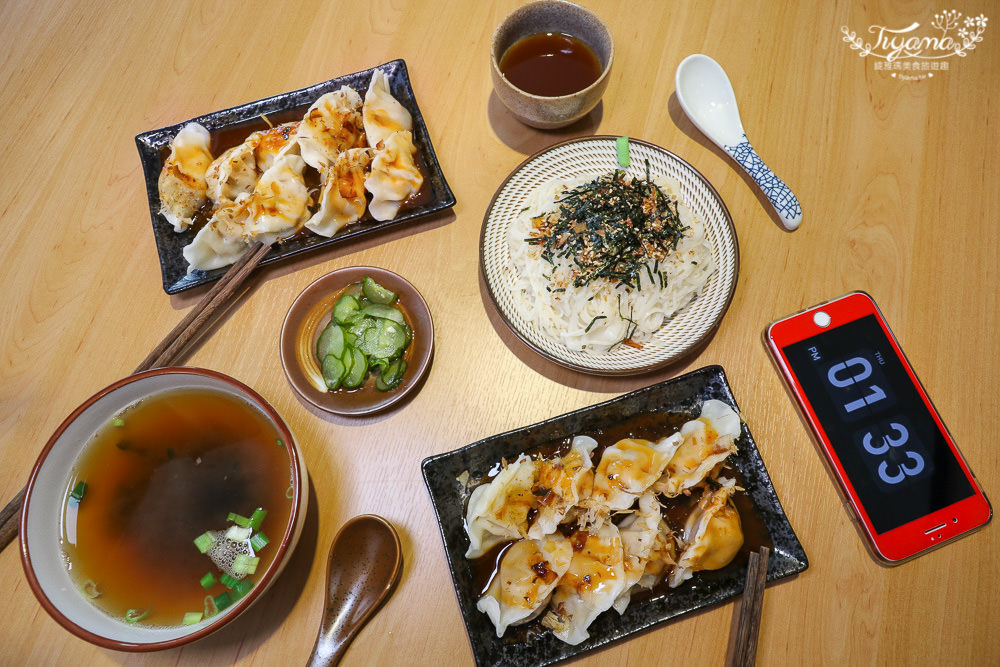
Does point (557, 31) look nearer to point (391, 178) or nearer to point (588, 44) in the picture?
point (588, 44)

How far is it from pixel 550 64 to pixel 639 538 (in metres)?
1.52

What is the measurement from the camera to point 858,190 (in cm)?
200

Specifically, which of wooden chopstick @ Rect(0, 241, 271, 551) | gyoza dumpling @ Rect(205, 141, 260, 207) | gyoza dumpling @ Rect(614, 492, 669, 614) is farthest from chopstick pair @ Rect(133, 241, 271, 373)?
gyoza dumpling @ Rect(614, 492, 669, 614)

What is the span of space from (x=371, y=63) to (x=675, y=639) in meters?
2.17

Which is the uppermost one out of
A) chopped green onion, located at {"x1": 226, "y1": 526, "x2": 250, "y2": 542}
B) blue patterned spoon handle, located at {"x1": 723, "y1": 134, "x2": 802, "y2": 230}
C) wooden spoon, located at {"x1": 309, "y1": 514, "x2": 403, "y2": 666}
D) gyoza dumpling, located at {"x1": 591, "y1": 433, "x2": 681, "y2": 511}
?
blue patterned spoon handle, located at {"x1": 723, "y1": 134, "x2": 802, "y2": 230}

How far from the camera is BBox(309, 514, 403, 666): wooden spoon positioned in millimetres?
1629

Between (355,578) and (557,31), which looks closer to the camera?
(355,578)

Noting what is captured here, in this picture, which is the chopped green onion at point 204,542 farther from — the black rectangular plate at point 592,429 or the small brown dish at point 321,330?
the black rectangular plate at point 592,429

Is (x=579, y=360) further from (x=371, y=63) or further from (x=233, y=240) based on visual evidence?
(x=371, y=63)

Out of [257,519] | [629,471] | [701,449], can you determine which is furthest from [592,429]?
[257,519]

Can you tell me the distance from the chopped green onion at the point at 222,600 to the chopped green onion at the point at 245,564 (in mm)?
60

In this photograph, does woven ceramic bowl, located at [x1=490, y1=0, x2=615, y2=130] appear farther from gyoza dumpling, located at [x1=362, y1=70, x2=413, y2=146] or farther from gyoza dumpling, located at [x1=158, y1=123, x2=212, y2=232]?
gyoza dumpling, located at [x1=158, y1=123, x2=212, y2=232]

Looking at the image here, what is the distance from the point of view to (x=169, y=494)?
1.62 meters

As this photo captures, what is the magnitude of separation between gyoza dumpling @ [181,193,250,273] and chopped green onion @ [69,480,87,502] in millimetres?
684
